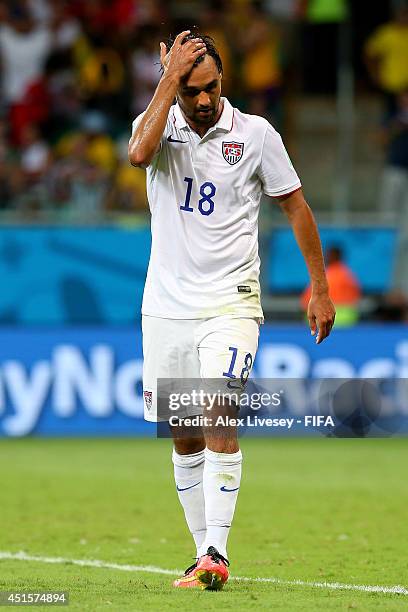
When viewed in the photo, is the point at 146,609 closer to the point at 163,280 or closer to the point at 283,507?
the point at 163,280

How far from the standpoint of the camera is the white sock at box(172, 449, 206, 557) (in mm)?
6777

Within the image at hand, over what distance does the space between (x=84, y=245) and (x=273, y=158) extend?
10014 mm

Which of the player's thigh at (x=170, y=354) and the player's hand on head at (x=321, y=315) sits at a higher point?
the player's hand on head at (x=321, y=315)

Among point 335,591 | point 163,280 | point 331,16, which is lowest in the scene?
point 335,591

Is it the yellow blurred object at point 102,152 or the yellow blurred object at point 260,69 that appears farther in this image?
the yellow blurred object at point 260,69

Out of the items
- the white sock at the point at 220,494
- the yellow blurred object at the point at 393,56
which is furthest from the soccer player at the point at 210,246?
the yellow blurred object at the point at 393,56

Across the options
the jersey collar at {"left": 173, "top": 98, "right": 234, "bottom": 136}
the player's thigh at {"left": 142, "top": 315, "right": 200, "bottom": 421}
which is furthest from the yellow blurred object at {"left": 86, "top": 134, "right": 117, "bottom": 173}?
the player's thigh at {"left": 142, "top": 315, "right": 200, "bottom": 421}

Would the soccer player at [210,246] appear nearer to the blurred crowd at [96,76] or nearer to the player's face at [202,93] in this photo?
the player's face at [202,93]

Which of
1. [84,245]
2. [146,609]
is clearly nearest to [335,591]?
[146,609]

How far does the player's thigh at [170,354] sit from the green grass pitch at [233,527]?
0.99 metres

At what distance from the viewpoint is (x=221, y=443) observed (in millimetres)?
6379

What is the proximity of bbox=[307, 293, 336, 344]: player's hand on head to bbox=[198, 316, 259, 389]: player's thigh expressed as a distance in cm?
30

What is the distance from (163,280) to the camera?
21.8ft

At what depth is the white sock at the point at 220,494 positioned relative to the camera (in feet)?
20.8
